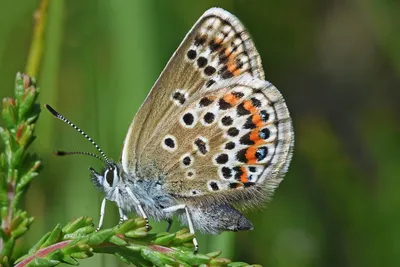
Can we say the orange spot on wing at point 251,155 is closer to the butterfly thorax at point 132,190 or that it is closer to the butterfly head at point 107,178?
the butterfly thorax at point 132,190

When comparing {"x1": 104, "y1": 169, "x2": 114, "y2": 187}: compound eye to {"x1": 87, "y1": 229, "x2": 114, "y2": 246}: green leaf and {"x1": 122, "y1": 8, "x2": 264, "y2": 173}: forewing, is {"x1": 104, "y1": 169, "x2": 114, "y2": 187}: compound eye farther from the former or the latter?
{"x1": 87, "y1": 229, "x2": 114, "y2": 246}: green leaf

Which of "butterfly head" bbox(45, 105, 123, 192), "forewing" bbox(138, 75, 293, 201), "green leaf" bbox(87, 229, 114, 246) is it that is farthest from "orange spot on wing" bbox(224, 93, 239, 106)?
"green leaf" bbox(87, 229, 114, 246)

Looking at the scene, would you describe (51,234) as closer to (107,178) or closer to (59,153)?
(59,153)

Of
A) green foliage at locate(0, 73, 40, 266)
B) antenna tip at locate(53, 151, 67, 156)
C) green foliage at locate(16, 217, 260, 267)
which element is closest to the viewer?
green foliage at locate(16, 217, 260, 267)

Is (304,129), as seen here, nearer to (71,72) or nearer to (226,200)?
(71,72)

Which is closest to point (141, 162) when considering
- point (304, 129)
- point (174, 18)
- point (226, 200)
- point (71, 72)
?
point (226, 200)

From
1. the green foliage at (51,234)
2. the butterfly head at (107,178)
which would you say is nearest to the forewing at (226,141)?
the butterfly head at (107,178)
